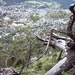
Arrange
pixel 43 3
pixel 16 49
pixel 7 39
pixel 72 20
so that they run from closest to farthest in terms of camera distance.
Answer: pixel 72 20, pixel 16 49, pixel 7 39, pixel 43 3

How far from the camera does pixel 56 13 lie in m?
19.0

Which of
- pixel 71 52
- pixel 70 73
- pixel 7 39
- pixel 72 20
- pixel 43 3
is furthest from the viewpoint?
pixel 43 3

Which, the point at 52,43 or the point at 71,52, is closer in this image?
the point at 71,52

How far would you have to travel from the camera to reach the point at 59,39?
4.36 meters

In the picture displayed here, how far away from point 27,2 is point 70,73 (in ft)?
290

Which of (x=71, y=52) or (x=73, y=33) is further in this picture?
(x=71, y=52)

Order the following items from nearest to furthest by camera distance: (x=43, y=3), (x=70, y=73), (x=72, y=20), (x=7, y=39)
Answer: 1. (x=72, y=20)
2. (x=70, y=73)
3. (x=7, y=39)
4. (x=43, y=3)

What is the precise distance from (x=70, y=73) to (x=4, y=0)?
310 feet

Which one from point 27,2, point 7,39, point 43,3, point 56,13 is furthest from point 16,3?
point 56,13

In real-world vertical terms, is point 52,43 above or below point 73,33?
below

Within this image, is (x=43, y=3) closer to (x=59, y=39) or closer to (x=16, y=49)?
(x=16, y=49)

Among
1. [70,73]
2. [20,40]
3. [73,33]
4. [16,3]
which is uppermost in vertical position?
[73,33]

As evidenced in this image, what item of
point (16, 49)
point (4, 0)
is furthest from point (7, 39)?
point (4, 0)

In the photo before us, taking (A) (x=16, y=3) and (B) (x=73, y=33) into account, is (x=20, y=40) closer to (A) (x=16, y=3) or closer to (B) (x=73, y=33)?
(B) (x=73, y=33)
